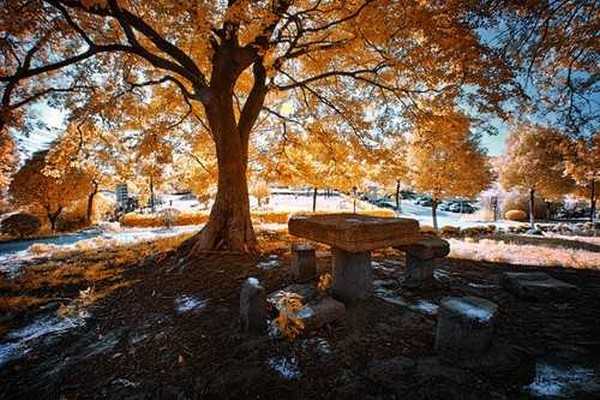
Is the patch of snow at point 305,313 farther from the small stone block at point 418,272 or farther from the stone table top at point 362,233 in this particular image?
the small stone block at point 418,272

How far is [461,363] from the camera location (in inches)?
90.4

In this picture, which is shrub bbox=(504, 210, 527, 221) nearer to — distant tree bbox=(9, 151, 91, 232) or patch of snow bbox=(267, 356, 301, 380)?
patch of snow bbox=(267, 356, 301, 380)

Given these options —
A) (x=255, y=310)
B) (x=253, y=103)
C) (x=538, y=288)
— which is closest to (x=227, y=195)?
(x=253, y=103)

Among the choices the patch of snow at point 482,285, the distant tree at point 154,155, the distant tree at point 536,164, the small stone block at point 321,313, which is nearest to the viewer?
the small stone block at point 321,313

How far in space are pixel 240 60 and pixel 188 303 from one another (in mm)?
5047

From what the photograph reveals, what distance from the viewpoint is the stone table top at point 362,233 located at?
9.83 feet

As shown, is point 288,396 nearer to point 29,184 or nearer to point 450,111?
point 450,111

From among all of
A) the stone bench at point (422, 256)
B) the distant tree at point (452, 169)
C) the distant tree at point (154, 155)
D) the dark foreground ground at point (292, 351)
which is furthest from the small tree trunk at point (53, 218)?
the stone bench at point (422, 256)

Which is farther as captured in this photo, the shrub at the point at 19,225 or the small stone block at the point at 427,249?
the shrub at the point at 19,225

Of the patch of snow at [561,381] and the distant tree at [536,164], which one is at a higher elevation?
the distant tree at [536,164]

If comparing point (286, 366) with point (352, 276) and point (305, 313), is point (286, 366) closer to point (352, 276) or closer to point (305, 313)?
point (305, 313)

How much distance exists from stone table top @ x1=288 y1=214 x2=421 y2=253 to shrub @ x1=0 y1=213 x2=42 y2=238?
75.1ft

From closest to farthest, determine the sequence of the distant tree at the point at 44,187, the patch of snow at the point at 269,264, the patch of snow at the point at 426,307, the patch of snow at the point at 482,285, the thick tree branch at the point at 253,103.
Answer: the patch of snow at the point at 426,307 < the patch of snow at the point at 482,285 < the patch of snow at the point at 269,264 < the thick tree branch at the point at 253,103 < the distant tree at the point at 44,187

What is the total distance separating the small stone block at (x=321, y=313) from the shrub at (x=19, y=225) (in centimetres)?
2304
